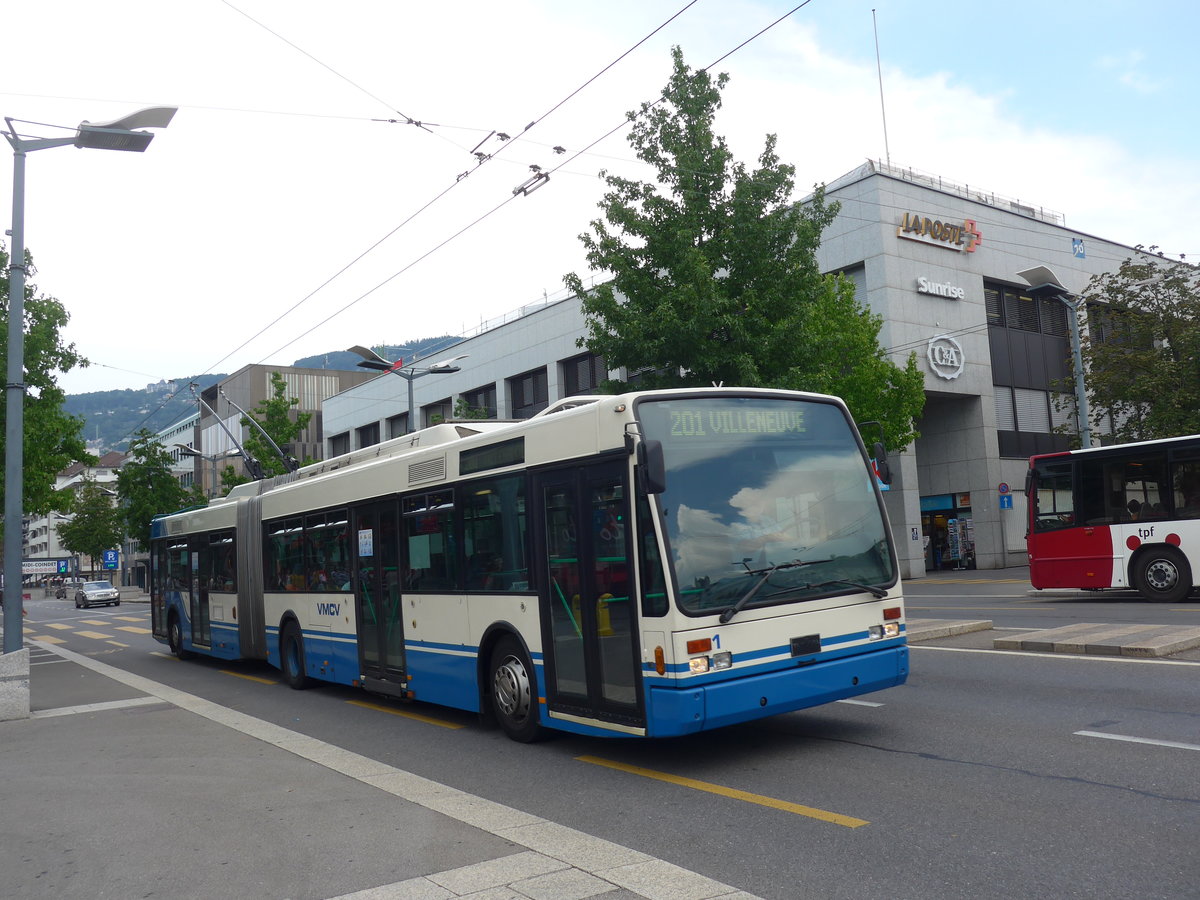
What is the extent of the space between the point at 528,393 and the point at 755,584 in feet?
138

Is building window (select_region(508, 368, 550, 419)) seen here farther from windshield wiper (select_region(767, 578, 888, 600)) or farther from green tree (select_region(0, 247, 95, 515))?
windshield wiper (select_region(767, 578, 888, 600))

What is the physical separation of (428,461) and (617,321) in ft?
30.8

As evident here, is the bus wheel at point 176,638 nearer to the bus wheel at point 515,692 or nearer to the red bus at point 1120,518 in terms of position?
the bus wheel at point 515,692

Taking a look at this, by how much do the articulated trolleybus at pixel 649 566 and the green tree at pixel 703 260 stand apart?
8.50 m

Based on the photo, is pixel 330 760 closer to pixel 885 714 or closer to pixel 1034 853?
pixel 885 714

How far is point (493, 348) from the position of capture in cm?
5031

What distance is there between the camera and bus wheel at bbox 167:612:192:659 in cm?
1905

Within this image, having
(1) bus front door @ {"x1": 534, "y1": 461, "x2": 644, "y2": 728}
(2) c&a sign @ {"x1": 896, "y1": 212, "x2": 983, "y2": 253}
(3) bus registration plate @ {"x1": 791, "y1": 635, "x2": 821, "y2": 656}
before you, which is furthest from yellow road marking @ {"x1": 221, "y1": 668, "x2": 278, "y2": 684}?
(2) c&a sign @ {"x1": 896, "y1": 212, "x2": 983, "y2": 253}

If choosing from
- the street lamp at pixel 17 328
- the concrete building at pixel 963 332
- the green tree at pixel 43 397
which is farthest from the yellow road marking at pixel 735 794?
the concrete building at pixel 963 332

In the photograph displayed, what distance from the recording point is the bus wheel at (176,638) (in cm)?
1905

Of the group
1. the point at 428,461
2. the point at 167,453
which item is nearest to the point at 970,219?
the point at 428,461

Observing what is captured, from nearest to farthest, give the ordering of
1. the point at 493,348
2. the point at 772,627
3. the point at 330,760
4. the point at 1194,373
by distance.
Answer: the point at 772,627, the point at 330,760, the point at 1194,373, the point at 493,348

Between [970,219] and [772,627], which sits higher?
[970,219]

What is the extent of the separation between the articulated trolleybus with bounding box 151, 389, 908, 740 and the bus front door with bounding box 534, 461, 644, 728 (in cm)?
1
